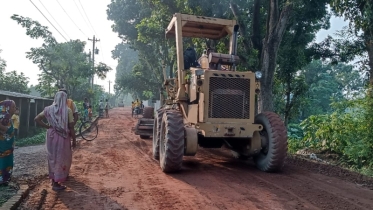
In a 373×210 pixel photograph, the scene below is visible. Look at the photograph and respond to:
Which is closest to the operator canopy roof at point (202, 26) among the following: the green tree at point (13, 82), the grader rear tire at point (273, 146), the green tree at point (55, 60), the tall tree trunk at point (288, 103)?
the grader rear tire at point (273, 146)

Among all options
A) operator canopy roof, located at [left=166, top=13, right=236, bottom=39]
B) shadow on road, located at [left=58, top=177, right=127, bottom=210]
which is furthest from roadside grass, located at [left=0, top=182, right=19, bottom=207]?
operator canopy roof, located at [left=166, top=13, right=236, bottom=39]

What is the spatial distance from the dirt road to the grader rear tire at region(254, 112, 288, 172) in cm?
20

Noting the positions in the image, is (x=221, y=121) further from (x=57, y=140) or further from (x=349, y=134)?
(x=349, y=134)

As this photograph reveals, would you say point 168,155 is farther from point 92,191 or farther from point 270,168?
point 270,168

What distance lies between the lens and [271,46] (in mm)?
10969

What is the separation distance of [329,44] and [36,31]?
2086cm

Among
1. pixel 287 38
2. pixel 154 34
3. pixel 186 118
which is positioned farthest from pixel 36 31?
pixel 186 118

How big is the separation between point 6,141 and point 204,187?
344 cm

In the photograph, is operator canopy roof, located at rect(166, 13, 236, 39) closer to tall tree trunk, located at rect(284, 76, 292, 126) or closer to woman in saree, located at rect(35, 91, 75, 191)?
woman in saree, located at rect(35, 91, 75, 191)

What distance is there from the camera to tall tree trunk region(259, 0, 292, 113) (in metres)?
10.7

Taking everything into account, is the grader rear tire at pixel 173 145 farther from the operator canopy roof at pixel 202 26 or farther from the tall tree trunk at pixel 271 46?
the tall tree trunk at pixel 271 46

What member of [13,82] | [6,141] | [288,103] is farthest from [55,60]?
[6,141]

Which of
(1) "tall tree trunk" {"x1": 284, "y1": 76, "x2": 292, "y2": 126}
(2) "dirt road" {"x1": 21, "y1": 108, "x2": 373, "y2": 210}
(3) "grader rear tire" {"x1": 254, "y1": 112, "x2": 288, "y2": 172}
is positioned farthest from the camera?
(1) "tall tree trunk" {"x1": 284, "y1": 76, "x2": 292, "y2": 126}

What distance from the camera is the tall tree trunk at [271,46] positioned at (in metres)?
10.7
